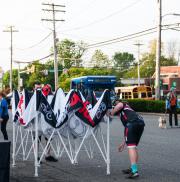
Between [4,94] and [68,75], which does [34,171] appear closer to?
[4,94]

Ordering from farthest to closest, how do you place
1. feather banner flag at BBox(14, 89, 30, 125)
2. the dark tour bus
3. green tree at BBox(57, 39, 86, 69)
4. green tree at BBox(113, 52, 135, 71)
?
1. green tree at BBox(113, 52, 135, 71)
2. green tree at BBox(57, 39, 86, 69)
3. the dark tour bus
4. feather banner flag at BBox(14, 89, 30, 125)

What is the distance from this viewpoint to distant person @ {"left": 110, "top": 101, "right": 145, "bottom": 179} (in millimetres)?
9881

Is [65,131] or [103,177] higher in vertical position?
[65,131]

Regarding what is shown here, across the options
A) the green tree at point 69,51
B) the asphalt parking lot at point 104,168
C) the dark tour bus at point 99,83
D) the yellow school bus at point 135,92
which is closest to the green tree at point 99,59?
the green tree at point 69,51

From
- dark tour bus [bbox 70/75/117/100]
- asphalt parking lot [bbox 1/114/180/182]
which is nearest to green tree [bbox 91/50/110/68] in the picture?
dark tour bus [bbox 70/75/117/100]

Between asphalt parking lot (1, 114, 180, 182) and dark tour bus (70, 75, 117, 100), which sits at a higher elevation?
dark tour bus (70, 75, 117, 100)

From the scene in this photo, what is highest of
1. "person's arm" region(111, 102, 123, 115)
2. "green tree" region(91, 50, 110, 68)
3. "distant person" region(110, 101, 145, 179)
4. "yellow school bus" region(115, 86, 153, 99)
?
"green tree" region(91, 50, 110, 68)

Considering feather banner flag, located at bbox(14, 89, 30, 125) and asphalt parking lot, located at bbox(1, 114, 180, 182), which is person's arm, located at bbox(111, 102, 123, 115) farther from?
feather banner flag, located at bbox(14, 89, 30, 125)

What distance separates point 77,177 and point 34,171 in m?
1.22

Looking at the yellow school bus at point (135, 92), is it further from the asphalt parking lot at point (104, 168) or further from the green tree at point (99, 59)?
the green tree at point (99, 59)

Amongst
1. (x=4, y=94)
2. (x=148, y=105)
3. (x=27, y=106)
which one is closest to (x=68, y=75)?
(x=148, y=105)

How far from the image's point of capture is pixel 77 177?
32.8 feet

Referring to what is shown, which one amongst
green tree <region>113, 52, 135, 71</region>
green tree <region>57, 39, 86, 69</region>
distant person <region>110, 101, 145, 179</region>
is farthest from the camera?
A: green tree <region>113, 52, 135, 71</region>

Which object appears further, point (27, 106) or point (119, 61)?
point (119, 61)
